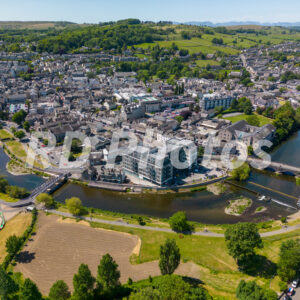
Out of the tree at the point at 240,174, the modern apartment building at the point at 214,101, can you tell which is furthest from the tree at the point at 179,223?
the modern apartment building at the point at 214,101

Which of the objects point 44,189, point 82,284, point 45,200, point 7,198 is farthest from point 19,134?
point 82,284

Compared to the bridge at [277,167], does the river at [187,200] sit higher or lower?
lower

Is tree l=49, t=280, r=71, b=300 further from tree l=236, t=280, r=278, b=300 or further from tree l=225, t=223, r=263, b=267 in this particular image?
tree l=225, t=223, r=263, b=267

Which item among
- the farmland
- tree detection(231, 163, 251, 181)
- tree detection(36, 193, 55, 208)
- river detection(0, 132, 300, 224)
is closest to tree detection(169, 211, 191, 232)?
the farmland

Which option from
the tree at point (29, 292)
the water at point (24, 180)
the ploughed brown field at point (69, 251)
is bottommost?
the ploughed brown field at point (69, 251)

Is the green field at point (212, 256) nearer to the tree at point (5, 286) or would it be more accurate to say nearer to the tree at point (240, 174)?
the tree at point (5, 286)

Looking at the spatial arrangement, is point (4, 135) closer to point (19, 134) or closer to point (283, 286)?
point (19, 134)

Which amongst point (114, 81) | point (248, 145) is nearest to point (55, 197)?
point (248, 145)
